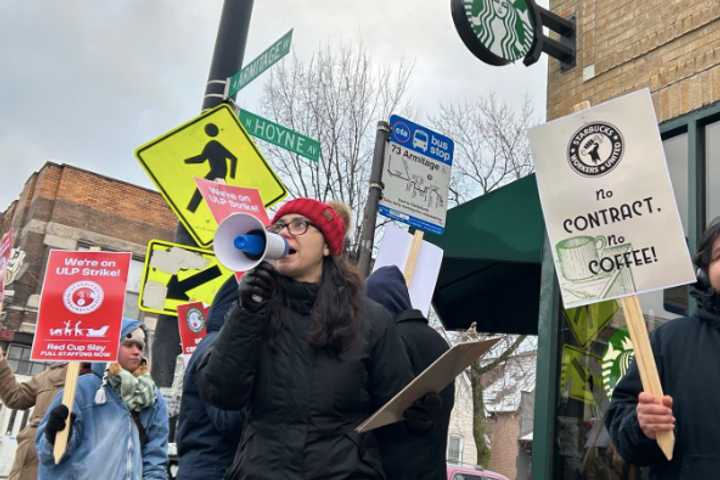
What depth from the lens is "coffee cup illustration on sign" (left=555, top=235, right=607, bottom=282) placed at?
8.87 ft

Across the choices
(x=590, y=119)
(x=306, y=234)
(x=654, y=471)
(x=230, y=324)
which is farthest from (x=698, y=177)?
(x=230, y=324)

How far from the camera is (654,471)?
2.44 metres

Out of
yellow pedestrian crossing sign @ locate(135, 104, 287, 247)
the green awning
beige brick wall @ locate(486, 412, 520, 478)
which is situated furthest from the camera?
beige brick wall @ locate(486, 412, 520, 478)

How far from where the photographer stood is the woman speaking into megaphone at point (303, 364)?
2.15 m

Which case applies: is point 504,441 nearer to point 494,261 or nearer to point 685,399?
point 494,261

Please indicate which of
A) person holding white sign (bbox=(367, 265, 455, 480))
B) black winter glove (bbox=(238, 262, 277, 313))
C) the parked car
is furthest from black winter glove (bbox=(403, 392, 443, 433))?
the parked car

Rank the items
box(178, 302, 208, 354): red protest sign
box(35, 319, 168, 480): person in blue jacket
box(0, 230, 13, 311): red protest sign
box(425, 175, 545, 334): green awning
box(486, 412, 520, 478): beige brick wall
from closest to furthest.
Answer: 1. box(35, 319, 168, 480): person in blue jacket
2. box(425, 175, 545, 334): green awning
3. box(178, 302, 208, 354): red protest sign
4. box(0, 230, 13, 311): red protest sign
5. box(486, 412, 520, 478): beige brick wall

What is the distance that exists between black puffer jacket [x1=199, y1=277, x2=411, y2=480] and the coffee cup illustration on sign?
0.85 m

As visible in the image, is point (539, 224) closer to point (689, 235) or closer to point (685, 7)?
point (689, 235)

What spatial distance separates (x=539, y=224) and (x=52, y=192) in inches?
858

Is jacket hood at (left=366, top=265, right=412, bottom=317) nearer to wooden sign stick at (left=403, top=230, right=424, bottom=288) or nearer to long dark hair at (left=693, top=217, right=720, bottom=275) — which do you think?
wooden sign stick at (left=403, top=230, right=424, bottom=288)

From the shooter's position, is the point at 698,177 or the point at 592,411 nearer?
the point at 698,177

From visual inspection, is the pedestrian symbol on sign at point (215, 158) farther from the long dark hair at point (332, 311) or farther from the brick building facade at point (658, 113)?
the long dark hair at point (332, 311)

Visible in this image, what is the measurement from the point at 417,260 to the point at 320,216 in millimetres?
1463
